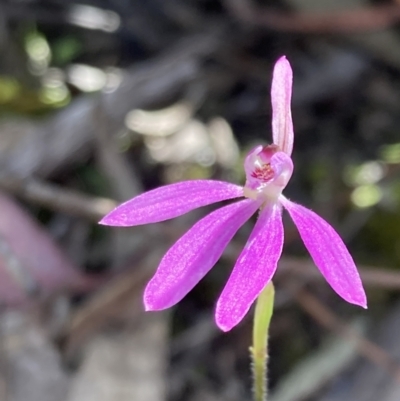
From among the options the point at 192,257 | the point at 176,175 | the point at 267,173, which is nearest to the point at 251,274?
the point at 192,257

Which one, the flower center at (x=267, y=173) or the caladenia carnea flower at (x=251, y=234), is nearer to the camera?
the caladenia carnea flower at (x=251, y=234)

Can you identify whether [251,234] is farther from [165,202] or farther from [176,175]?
[176,175]

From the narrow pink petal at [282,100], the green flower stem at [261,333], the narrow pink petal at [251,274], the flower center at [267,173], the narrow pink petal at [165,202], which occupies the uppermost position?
the narrow pink petal at [282,100]

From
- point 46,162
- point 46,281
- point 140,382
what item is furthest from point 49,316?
point 46,162

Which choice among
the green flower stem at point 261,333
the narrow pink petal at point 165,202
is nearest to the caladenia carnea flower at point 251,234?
the narrow pink petal at point 165,202

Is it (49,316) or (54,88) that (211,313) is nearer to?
(49,316)

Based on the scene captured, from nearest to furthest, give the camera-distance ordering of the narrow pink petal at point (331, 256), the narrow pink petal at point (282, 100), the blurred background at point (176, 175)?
the narrow pink petal at point (331, 256) → the narrow pink petal at point (282, 100) → the blurred background at point (176, 175)

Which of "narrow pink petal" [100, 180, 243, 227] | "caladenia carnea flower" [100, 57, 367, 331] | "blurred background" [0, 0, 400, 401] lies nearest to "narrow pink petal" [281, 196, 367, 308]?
"caladenia carnea flower" [100, 57, 367, 331]

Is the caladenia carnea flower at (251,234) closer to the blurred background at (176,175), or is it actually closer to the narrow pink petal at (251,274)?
the narrow pink petal at (251,274)
